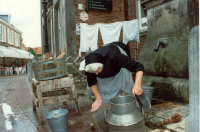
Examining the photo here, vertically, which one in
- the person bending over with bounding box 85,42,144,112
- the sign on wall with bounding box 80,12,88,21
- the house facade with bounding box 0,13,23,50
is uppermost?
the house facade with bounding box 0,13,23,50

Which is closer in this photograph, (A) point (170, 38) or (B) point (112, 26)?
(A) point (170, 38)

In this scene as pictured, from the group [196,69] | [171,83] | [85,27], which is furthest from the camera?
[85,27]

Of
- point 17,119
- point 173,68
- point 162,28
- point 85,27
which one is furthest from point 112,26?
point 17,119

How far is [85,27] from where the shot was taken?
8.64m

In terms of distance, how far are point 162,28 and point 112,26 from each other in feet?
13.2

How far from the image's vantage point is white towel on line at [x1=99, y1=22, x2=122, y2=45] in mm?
8688

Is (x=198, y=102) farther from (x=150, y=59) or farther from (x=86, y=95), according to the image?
(x=86, y=95)

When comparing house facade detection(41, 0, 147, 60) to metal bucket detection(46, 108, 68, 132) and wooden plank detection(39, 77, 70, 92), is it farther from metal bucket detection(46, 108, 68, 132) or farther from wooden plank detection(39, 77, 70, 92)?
metal bucket detection(46, 108, 68, 132)

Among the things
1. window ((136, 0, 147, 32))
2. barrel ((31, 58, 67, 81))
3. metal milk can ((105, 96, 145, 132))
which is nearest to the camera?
metal milk can ((105, 96, 145, 132))

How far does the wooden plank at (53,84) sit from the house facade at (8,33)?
2531cm

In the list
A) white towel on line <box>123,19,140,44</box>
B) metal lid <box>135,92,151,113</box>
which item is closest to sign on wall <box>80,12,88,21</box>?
white towel on line <box>123,19,140,44</box>

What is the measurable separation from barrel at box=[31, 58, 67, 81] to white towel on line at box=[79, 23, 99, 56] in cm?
455

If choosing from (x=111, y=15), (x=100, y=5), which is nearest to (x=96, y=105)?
(x=100, y=5)

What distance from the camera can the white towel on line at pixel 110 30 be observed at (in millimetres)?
8688
